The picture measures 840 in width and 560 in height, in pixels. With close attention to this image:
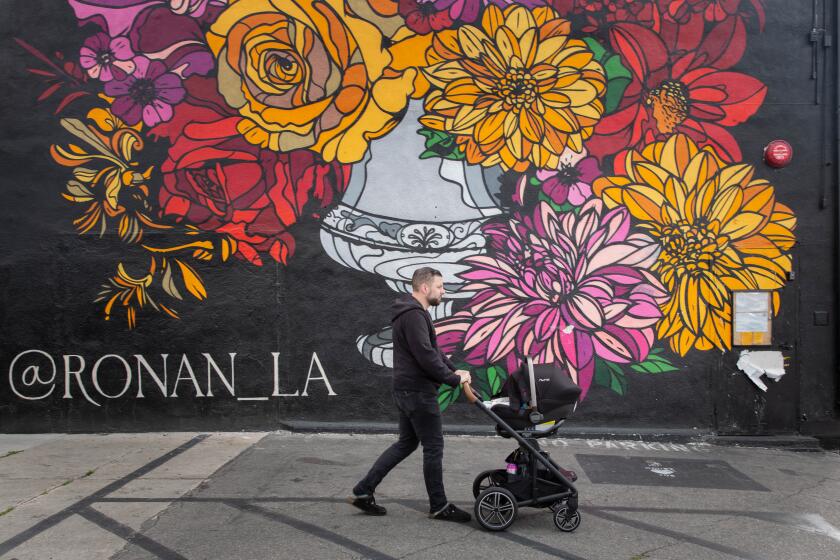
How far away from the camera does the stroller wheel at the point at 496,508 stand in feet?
15.7

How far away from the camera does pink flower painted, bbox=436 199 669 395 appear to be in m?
7.92

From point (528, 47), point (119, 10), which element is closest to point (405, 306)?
point (528, 47)

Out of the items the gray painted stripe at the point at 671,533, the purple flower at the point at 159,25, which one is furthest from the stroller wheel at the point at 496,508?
the purple flower at the point at 159,25

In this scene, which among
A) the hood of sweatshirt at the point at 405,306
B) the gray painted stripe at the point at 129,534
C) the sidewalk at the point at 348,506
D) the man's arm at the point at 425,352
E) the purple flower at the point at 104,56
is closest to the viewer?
the gray painted stripe at the point at 129,534

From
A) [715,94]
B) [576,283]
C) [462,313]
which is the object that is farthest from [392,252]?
[715,94]

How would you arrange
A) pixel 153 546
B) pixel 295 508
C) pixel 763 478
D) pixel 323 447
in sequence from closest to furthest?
pixel 153 546, pixel 295 508, pixel 763 478, pixel 323 447

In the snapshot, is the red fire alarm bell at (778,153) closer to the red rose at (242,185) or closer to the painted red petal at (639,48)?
the painted red petal at (639,48)

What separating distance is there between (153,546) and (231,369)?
3529mm

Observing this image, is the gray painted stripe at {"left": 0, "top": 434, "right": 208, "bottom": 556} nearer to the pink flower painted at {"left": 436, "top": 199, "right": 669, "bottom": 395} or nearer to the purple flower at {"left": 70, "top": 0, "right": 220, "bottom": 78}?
the pink flower painted at {"left": 436, "top": 199, "right": 669, "bottom": 395}

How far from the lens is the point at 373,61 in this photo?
7996 mm

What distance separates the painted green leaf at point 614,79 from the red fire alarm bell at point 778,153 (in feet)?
5.88

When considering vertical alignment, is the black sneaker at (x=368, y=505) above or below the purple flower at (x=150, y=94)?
below

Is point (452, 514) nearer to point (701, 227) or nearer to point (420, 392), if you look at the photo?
point (420, 392)

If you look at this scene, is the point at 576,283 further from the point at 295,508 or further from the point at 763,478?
the point at 295,508
